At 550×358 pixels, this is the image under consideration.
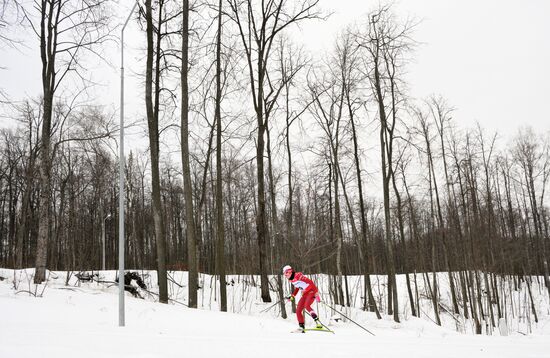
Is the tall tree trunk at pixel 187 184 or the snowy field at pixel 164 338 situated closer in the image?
the snowy field at pixel 164 338

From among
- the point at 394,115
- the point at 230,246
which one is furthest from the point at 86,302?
the point at 230,246

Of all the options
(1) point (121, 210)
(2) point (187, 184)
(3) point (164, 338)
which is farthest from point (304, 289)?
(2) point (187, 184)

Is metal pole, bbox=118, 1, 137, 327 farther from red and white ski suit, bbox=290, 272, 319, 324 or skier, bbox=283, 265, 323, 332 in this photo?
red and white ski suit, bbox=290, 272, 319, 324

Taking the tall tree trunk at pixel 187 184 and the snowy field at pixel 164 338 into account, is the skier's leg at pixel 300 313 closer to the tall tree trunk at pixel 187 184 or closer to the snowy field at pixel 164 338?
the snowy field at pixel 164 338

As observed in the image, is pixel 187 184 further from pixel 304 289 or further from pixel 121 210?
pixel 304 289

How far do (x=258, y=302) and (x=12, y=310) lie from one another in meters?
13.5

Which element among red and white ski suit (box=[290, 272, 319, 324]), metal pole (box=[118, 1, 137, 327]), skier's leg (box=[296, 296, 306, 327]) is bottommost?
skier's leg (box=[296, 296, 306, 327])

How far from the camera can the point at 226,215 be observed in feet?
146

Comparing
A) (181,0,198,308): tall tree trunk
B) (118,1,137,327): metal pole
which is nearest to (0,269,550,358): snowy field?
(118,1,137,327): metal pole

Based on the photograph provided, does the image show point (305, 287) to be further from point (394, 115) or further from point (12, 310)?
point (394, 115)

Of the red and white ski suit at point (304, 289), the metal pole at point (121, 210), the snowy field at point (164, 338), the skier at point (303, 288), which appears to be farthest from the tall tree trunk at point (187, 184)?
the red and white ski suit at point (304, 289)

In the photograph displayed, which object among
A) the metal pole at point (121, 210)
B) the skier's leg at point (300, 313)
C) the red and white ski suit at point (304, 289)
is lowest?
the skier's leg at point (300, 313)

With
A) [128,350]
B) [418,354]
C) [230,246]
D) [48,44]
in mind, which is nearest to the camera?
[128,350]

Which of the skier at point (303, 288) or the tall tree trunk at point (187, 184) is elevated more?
the tall tree trunk at point (187, 184)
